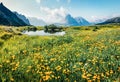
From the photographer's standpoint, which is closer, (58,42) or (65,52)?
(65,52)

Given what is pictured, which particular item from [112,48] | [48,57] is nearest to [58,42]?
[112,48]

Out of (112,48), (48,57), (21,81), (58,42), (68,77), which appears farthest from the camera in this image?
(58,42)

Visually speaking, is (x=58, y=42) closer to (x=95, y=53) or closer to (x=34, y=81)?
(x=95, y=53)

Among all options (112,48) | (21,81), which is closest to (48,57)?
(21,81)

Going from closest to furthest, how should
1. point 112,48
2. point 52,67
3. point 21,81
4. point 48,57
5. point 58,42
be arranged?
point 21,81, point 52,67, point 48,57, point 112,48, point 58,42

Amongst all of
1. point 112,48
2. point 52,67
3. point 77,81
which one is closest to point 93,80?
point 77,81

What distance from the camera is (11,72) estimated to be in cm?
1086

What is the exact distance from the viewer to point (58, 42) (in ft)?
71.3

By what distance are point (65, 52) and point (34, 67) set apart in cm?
368

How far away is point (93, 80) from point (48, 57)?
4141 millimetres

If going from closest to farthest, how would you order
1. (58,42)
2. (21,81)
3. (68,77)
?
1. (21,81)
2. (68,77)
3. (58,42)

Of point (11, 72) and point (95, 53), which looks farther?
point (95, 53)

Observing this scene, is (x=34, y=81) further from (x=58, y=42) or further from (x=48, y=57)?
(x=58, y=42)

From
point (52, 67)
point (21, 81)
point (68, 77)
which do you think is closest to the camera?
point (21, 81)
